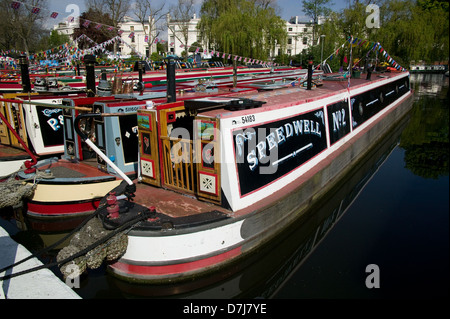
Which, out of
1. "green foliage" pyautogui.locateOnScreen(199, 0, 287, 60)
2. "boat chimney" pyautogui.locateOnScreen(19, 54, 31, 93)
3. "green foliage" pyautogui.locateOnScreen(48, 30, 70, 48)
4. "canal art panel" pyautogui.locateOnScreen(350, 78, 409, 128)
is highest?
"green foliage" pyautogui.locateOnScreen(48, 30, 70, 48)

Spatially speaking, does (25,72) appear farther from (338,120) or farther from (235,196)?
(338,120)

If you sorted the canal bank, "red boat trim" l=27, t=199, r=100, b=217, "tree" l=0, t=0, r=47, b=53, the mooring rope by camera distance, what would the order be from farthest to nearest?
"tree" l=0, t=0, r=47, b=53
"red boat trim" l=27, t=199, r=100, b=217
the mooring rope
the canal bank

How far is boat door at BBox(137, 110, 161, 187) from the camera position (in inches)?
264

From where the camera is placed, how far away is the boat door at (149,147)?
6695 mm

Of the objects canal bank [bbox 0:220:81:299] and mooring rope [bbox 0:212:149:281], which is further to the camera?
mooring rope [bbox 0:212:149:281]

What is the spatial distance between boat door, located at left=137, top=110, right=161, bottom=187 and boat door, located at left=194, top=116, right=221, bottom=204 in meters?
1.02

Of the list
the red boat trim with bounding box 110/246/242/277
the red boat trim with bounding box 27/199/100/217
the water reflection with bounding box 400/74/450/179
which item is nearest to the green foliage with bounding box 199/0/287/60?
the water reflection with bounding box 400/74/450/179

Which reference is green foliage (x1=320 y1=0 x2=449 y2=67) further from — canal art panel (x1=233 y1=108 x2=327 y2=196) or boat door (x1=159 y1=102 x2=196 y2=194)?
boat door (x1=159 y1=102 x2=196 y2=194)

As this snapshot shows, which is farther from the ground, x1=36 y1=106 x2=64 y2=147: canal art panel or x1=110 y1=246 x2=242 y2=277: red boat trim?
x1=36 y1=106 x2=64 y2=147: canal art panel

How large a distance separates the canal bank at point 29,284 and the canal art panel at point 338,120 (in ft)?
24.4

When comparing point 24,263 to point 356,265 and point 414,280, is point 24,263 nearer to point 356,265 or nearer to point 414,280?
point 356,265

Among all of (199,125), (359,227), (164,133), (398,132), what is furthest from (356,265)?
(398,132)

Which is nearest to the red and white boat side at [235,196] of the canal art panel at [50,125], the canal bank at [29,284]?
the canal bank at [29,284]

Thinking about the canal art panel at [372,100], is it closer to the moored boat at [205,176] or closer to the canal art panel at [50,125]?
the moored boat at [205,176]
